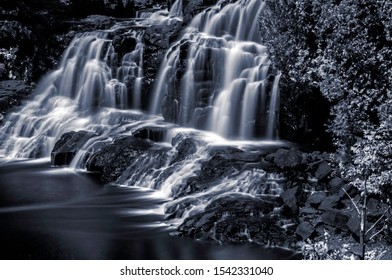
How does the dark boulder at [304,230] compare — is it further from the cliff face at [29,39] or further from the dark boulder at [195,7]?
the cliff face at [29,39]

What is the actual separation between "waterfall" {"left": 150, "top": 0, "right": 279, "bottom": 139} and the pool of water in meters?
8.68

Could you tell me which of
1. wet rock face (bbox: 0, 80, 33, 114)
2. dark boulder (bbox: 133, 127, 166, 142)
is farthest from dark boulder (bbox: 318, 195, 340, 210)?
wet rock face (bbox: 0, 80, 33, 114)

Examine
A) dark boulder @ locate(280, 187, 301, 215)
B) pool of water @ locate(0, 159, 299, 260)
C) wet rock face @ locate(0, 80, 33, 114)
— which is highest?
wet rock face @ locate(0, 80, 33, 114)

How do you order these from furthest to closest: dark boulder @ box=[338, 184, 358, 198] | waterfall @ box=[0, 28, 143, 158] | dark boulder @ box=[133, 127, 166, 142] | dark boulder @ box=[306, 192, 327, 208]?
waterfall @ box=[0, 28, 143, 158] < dark boulder @ box=[133, 127, 166, 142] < dark boulder @ box=[306, 192, 327, 208] < dark boulder @ box=[338, 184, 358, 198]

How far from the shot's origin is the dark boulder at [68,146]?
30.4 metres

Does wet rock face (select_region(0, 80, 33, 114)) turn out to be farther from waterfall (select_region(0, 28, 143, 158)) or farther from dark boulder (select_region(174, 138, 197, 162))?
dark boulder (select_region(174, 138, 197, 162))

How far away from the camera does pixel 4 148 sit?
3512 cm

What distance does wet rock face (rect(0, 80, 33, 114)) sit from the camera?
4016 cm

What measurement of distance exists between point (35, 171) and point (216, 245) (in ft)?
53.7

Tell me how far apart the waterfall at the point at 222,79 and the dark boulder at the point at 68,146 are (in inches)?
239

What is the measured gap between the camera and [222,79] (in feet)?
107

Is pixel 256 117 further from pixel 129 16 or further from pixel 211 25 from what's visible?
pixel 129 16

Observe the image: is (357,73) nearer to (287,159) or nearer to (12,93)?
(287,159)

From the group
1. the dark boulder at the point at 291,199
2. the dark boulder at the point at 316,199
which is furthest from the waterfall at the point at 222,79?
the dark boulder at the point at 316,199
